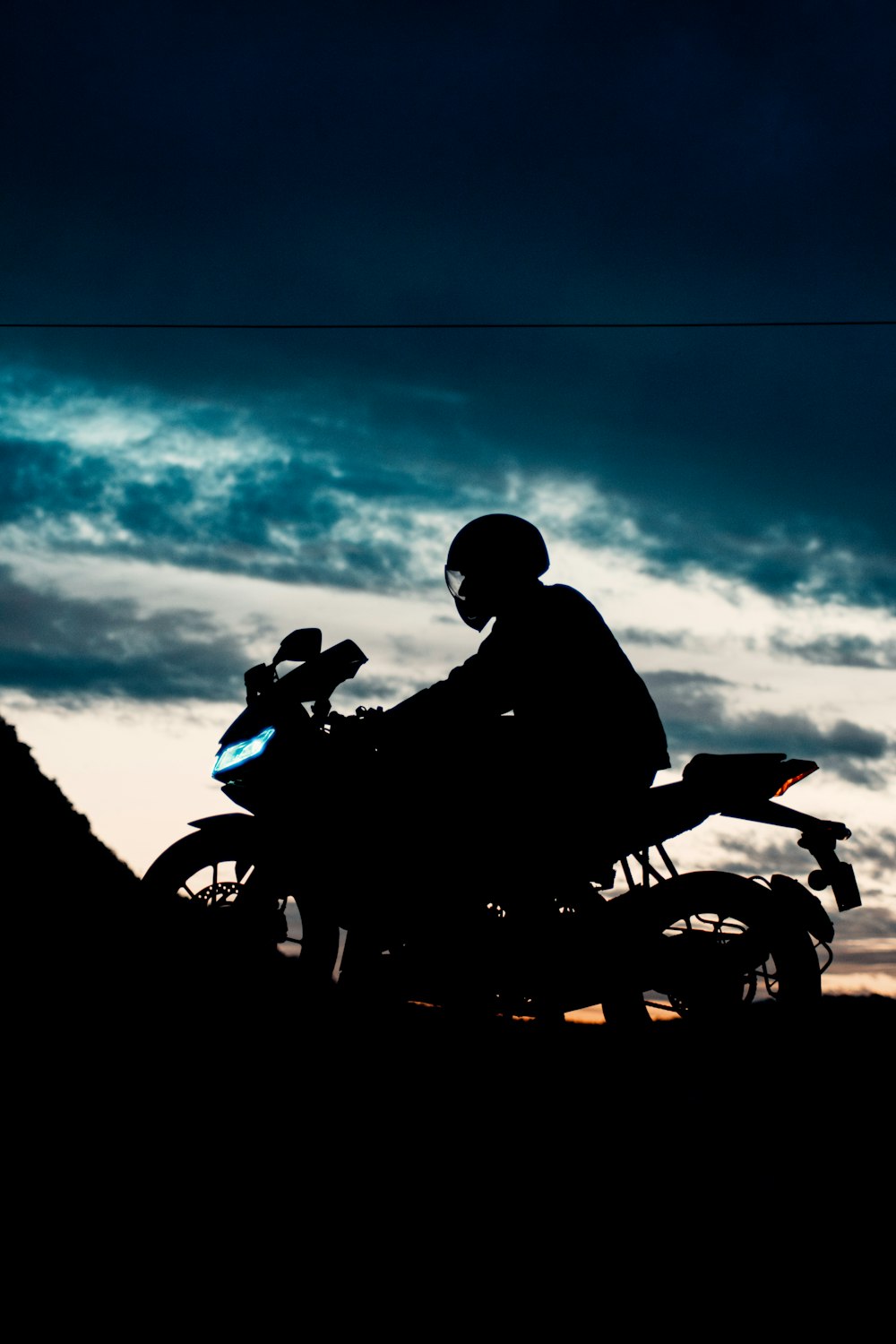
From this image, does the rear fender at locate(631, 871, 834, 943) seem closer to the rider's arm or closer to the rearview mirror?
the rider's arm

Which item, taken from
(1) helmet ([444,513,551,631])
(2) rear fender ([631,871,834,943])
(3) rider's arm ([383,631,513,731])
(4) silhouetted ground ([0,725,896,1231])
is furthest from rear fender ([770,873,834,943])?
(1) helmet ([444,513,551,631])

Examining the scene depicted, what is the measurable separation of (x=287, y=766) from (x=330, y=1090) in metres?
1.46

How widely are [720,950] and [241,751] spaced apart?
7.72 ft

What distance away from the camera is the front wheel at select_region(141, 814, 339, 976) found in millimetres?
5992

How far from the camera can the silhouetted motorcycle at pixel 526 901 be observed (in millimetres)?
5117

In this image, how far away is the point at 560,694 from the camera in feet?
17.3

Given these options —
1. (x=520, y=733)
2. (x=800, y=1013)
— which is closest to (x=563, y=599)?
(x=520, y=733)

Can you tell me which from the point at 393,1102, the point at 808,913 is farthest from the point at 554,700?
the point at 393,1102

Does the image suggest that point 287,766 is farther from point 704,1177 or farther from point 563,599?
point 704,1177

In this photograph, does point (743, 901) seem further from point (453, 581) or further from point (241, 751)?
point (241, 751)

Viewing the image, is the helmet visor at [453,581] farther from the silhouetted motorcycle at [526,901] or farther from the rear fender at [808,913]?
the rear fender at [808,913]

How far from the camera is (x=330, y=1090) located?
5.14 metres

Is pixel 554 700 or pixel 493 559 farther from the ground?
pixel 493 559

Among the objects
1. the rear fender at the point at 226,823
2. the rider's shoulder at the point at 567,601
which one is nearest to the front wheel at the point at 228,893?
the rear fender at the point at 226,823
